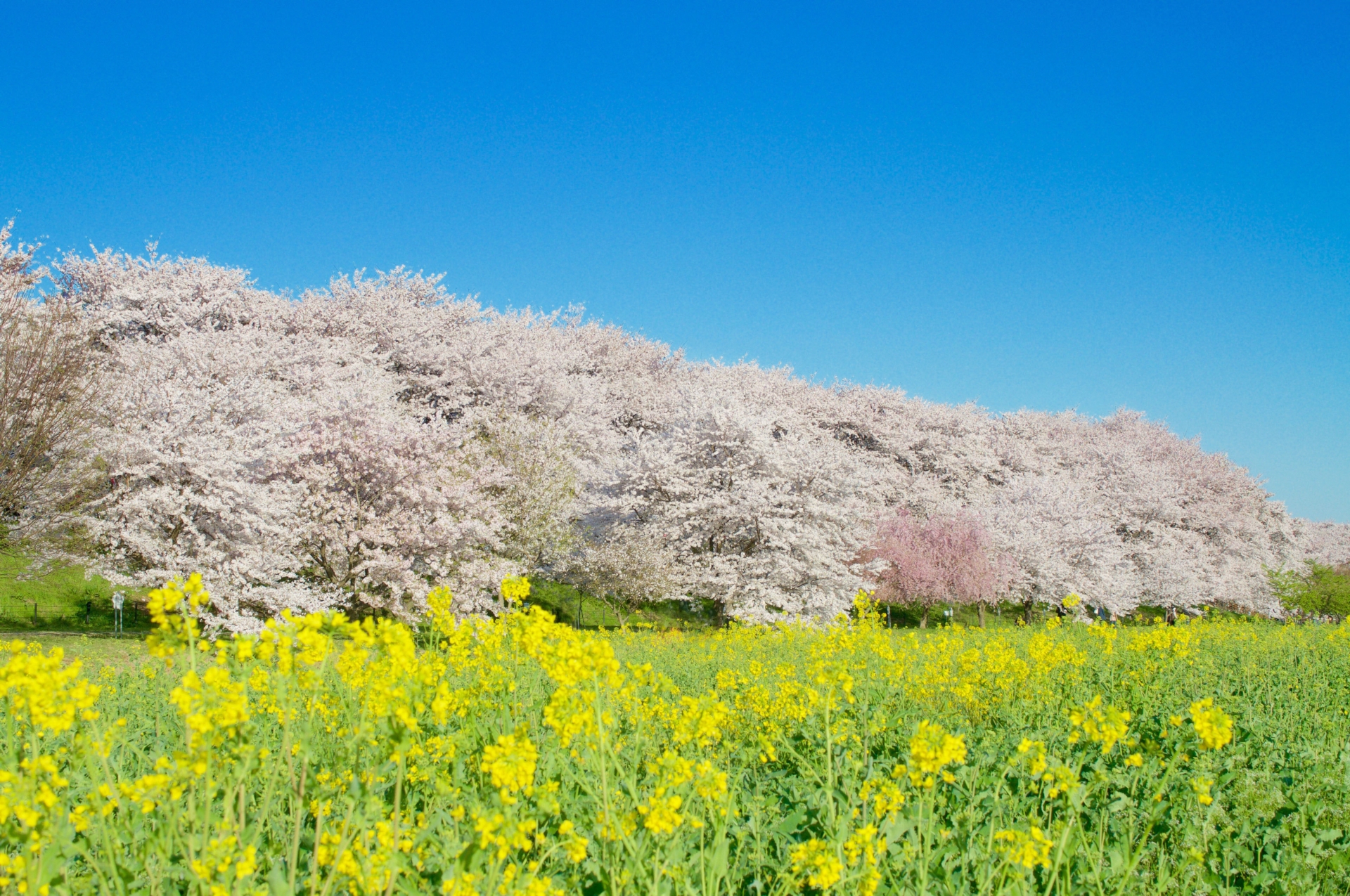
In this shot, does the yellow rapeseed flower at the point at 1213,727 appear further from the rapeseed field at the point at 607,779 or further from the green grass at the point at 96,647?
the green grass at the point at 96,647

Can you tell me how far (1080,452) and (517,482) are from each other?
40826mm

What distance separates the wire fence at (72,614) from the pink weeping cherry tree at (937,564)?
2400 cm

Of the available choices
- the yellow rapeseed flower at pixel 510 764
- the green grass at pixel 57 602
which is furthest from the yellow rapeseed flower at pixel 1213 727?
the green grass at pixel 57 602

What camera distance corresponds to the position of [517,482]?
24.3 metres

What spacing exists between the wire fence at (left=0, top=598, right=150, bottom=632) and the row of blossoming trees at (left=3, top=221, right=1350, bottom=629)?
Result: 4.32 metres

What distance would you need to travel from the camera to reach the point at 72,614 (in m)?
20.8

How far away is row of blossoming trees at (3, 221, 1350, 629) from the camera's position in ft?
57.2

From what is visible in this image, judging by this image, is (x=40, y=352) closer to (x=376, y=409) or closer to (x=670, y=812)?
(x=376, y=409)

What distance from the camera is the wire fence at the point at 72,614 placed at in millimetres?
19891

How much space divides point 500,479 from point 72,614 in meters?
11.7

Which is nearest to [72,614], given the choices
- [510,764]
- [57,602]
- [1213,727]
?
[57,602]

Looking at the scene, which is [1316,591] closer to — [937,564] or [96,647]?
[937,564]

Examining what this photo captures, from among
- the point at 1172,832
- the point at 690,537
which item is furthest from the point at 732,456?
the point at 1172,832

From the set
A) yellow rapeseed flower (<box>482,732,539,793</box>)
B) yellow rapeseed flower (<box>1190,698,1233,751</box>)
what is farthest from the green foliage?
yellow rapeseed flower (<box>482,732,539,793</box>)
